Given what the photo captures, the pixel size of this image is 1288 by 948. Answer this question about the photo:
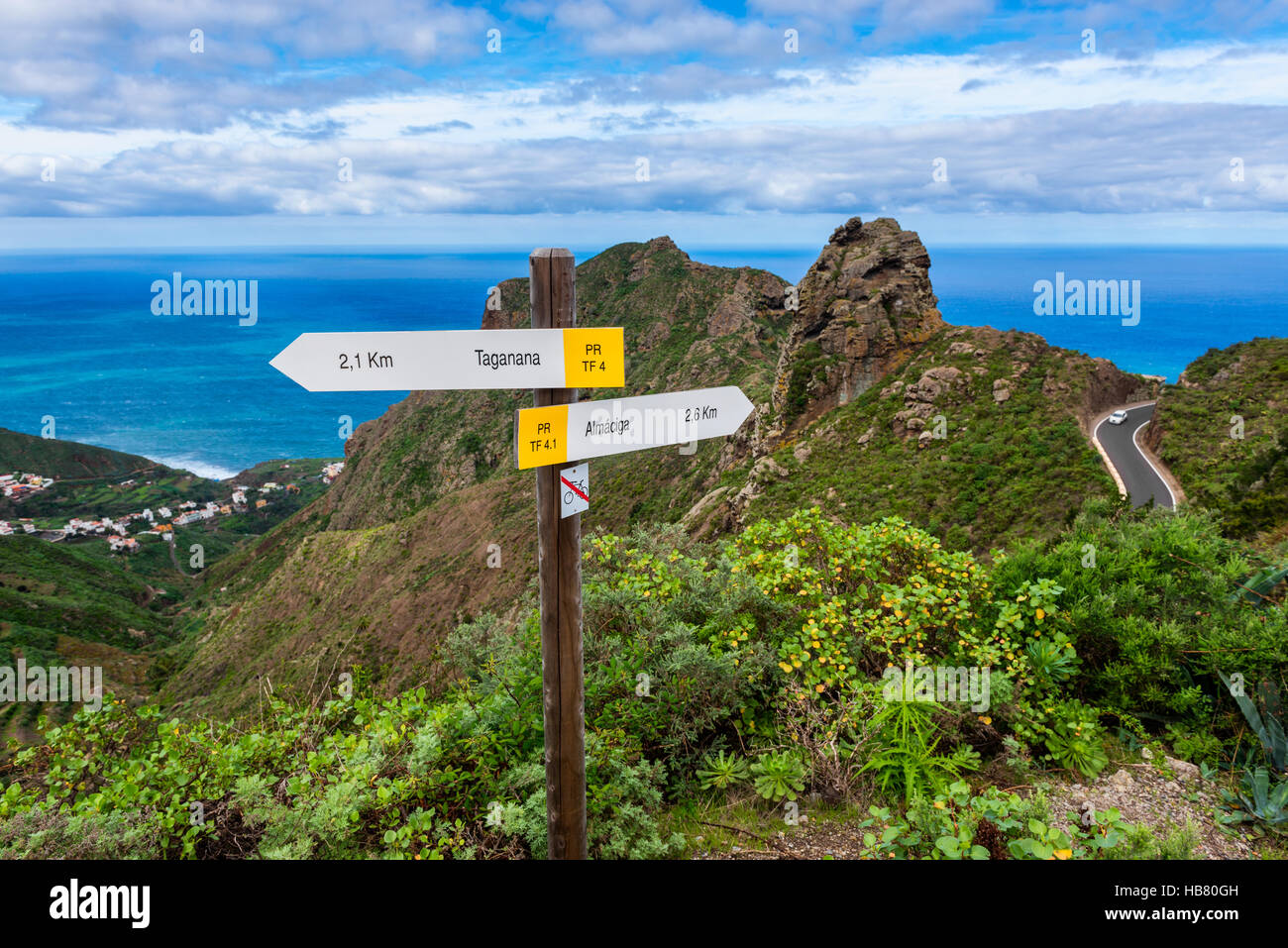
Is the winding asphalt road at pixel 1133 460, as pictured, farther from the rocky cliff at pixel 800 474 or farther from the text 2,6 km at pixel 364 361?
the text 2,6 km at pixel 364 361

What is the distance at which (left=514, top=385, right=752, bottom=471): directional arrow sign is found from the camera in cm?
287

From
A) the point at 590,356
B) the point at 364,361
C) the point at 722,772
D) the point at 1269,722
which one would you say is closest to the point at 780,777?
the point at 722,772

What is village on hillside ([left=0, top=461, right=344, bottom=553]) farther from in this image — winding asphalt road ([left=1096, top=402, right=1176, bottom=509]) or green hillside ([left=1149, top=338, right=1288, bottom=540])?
green hillside ([left=1149, top=338, right=1288, bottom=540])

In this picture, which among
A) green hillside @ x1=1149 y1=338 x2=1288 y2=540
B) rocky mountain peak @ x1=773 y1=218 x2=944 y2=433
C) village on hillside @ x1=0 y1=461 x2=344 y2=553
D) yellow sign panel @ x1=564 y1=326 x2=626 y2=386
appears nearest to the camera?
yellow sign panel @ x1=564 y1=326 x2=626 y2=386

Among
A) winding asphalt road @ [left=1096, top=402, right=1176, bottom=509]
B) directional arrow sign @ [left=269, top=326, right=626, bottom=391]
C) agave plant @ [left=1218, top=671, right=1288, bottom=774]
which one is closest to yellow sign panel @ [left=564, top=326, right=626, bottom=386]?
directional arrow sign @ [left=269, top=326, right=626, bottom=391]

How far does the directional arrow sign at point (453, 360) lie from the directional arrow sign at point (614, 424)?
132 mm

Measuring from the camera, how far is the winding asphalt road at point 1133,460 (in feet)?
83.8

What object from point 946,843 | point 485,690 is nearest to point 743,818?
point 946,843

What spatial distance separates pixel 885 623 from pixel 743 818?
66.2 inches

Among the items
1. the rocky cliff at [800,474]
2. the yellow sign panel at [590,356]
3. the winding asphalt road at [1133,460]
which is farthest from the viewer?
the rocky cliff at [800,474]

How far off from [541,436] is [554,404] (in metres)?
0.19

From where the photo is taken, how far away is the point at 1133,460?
96.1 feet

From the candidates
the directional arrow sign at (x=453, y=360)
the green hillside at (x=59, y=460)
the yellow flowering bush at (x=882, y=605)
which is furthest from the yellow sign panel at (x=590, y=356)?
the green hillside at (x=59, y=460)
